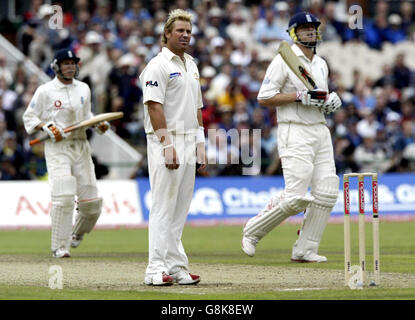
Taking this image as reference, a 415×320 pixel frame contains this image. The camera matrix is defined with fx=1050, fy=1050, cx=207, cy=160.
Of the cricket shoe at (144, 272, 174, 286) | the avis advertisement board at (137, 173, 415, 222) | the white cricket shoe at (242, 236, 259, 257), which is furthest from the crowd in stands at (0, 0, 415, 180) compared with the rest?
the cricket shoe at (144, 272, 174, 286)

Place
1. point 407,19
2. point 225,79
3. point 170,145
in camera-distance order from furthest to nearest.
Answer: point 407,19 < point 225,79 < point 170,145

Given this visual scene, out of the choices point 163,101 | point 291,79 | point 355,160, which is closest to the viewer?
point 163,101

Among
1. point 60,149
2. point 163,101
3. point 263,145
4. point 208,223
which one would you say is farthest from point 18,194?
point 163,101

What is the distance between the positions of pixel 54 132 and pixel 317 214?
3624 mm

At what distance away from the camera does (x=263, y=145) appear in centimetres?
2236

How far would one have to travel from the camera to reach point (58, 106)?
45.3 feet

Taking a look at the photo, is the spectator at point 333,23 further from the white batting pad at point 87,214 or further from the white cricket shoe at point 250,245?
the white cricket shoe at point 250,245

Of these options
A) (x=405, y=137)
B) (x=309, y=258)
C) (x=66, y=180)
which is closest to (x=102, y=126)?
(x=66, y=180)

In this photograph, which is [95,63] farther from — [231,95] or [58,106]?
[58,106]

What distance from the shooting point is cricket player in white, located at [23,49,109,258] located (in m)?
13.5

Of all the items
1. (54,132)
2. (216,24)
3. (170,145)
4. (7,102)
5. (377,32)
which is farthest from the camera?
(377,32)

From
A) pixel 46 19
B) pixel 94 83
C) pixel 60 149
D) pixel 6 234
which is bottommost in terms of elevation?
pixel 6 234
